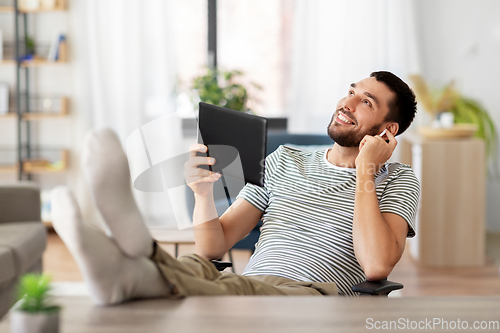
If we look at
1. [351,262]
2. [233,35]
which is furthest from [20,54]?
[351,262]

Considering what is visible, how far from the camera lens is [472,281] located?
2.69 meters

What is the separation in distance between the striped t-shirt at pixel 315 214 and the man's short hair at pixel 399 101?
0.45ft

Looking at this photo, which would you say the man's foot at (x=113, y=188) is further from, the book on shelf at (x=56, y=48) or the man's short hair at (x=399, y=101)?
the book on shelf at (x=56, y=48)

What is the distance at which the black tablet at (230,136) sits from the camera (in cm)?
125

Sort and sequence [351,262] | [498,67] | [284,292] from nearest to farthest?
[284,292] < [351,262] < [498,67]

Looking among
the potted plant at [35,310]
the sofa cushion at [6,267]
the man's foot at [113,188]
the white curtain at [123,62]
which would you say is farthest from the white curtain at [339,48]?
the potted plant at [35,310]

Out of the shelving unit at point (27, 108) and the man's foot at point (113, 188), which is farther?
the shelving unit at point (27, 108)

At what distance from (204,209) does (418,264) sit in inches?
81.7

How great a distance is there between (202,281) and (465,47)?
3.36 m

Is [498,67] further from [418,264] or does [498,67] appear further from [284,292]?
[284,292]

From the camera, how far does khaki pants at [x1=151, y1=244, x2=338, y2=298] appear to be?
82 cm

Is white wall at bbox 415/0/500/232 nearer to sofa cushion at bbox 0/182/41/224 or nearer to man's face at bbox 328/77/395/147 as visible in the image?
man's face at bbox 328/77/395/147

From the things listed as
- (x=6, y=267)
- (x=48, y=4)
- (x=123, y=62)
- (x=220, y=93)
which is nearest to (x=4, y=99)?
(x=48, y=4)

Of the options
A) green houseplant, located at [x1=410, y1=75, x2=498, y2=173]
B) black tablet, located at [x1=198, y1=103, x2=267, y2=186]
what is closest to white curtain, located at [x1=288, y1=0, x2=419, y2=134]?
green houseplant, located at [x1=410, y1=75, x2=498, y2=173]
